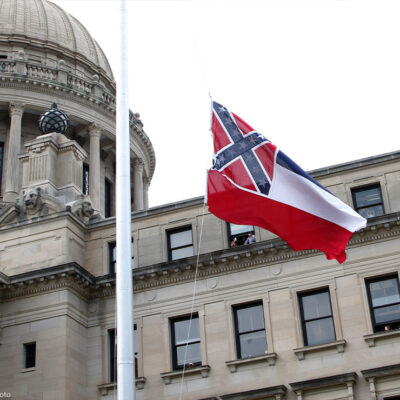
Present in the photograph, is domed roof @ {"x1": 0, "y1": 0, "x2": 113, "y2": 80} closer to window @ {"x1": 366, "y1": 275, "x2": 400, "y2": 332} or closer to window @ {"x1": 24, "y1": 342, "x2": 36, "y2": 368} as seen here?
window @ {"x1": 24, "y1": 342, "x2": 36, "y2": 368}

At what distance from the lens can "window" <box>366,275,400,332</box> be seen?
30297 mm

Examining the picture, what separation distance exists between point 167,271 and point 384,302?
27.6ft

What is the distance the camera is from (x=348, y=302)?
31.0 metres

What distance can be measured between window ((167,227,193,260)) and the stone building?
6 cm

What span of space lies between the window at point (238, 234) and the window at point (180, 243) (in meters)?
1.71

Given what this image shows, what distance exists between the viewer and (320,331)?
3108 cm

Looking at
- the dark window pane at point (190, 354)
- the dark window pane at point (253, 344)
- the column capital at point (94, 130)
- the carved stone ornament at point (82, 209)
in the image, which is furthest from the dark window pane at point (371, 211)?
the column capital at point (94, 130)

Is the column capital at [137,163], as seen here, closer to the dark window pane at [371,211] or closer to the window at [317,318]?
the dark window pane at [371,211]

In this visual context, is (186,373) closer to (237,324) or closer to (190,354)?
(190,354)

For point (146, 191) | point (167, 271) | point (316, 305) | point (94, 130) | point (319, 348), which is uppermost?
point (94, 130)

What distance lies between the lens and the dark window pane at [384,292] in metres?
30.8

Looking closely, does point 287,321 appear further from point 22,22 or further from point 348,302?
point 22,22

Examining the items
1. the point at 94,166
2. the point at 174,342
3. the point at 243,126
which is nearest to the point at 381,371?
the point at 174,342

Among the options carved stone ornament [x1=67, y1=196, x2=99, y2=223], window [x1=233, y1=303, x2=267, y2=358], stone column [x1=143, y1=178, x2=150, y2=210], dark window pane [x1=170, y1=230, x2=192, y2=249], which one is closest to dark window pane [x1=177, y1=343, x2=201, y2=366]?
window [x1=233, y1=303, x2=267, y2=358]
